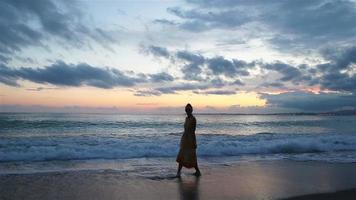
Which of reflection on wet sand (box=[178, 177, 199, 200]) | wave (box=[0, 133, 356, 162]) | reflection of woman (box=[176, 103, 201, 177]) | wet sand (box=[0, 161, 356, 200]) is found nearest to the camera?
reflection on wet sand (box=[178, 177, 199, 200])

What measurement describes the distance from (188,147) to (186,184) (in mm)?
1346

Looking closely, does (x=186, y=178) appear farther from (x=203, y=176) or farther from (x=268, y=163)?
(x=268, y=163)

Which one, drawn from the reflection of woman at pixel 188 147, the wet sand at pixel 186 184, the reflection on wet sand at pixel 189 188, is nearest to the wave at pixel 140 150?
the wet sand at pixel 186 184

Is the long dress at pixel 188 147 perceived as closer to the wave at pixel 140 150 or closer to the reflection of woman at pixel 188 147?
the reflection of woman at pixel 188 147

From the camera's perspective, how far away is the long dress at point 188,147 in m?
10.3

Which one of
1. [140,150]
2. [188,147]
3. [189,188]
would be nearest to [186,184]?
[189,188]

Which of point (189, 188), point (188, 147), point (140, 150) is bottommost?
point (189, 188)

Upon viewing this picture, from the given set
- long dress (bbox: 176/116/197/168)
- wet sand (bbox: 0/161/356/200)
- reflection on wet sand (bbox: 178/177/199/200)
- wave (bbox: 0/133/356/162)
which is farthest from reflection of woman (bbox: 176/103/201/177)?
wave (bbox: 0/133/356/162)

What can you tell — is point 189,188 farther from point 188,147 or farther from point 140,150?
point 140,150

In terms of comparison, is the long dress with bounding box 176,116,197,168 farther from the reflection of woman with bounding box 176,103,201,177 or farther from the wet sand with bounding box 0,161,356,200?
the wet sand with bounding box 0,161,356,200

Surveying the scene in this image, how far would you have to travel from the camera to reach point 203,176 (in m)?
10.4

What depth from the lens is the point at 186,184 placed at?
919 cm

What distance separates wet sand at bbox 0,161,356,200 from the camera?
8.07m

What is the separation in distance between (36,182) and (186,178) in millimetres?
3440
